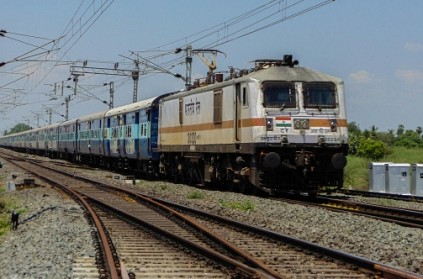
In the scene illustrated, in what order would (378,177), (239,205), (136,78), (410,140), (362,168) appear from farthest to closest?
(410,140), (136,78), (362,168), (378,177), (239,205)

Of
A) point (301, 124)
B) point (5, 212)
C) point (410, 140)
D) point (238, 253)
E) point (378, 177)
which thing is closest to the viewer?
point (238, 253)

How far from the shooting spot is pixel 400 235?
11484 millimetres

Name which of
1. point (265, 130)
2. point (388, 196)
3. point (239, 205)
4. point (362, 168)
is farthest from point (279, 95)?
point (362, 168)

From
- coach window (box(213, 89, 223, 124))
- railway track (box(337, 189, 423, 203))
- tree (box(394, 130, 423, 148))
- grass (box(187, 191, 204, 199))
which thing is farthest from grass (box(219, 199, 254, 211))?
tree (box(394, 130, 423, 148))

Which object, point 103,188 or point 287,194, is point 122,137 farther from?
point 287,194

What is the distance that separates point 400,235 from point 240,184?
9094mm

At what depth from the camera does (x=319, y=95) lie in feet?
60.1

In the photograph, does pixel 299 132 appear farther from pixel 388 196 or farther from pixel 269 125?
pixel 388 196

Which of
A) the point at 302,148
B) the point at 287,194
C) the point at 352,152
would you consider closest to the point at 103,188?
the point at 287,194

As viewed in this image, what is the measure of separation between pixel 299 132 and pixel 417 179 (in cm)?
591

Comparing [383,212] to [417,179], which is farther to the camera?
[417,179]

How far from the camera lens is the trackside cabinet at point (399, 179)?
2228 cm

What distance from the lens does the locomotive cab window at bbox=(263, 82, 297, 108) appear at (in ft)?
58.7

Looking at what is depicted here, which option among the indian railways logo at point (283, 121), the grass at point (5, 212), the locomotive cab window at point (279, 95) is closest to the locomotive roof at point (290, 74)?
the locomotive cab window at point (279, 95)
